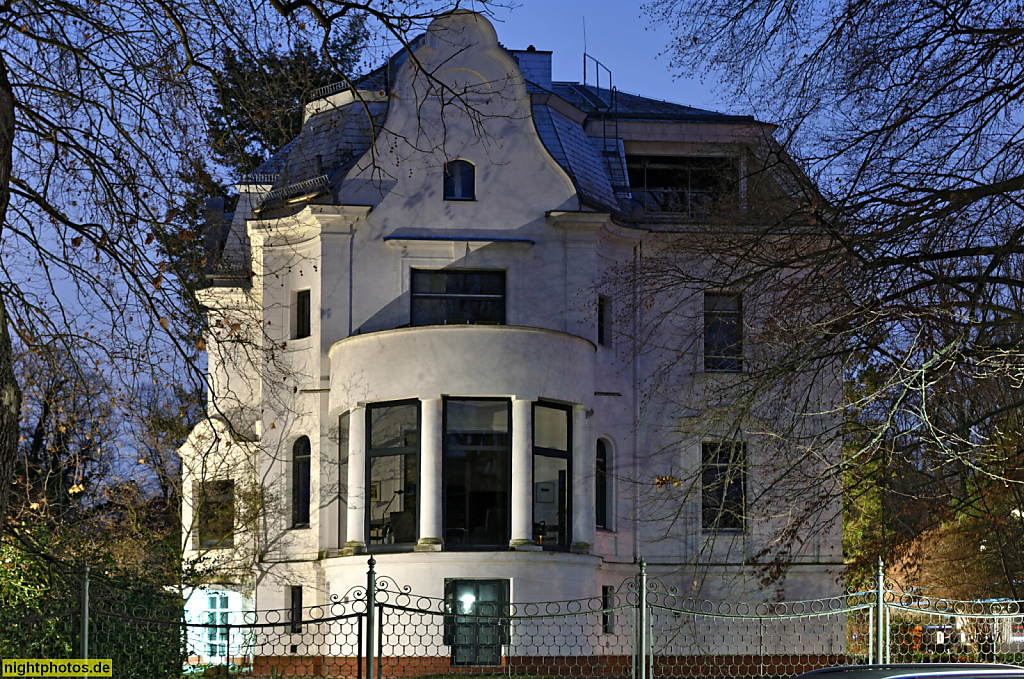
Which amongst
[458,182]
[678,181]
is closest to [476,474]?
[458,182]

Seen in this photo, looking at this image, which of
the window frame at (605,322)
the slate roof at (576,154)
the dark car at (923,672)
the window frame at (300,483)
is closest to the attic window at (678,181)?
the slate roof at (576,154)

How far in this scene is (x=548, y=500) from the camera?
21922mm

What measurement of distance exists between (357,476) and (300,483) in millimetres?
2326

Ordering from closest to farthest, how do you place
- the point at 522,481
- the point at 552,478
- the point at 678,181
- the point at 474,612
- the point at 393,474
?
1. the point at 474,612
2. the point at 522,481
3. the point at 393,474
4. the point at 552,478
5. the point at 678,181

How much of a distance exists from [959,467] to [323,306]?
11447mm

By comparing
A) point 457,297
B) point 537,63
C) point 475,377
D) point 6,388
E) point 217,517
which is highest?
point 537,63

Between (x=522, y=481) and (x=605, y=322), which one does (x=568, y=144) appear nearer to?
Result: (x=605, y=322)

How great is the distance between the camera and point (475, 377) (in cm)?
2150

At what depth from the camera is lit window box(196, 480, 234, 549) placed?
25.8 metres

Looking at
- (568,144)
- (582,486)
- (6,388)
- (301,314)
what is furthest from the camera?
(568,144)

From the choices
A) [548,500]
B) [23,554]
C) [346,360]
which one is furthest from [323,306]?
[23,554]

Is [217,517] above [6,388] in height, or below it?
below

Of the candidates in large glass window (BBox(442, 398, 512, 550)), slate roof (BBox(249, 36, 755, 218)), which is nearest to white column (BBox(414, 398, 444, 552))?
large glass window (BBox(442, 398, 512, 550))

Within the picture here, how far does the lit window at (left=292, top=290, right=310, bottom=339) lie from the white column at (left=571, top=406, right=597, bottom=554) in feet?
18.2
